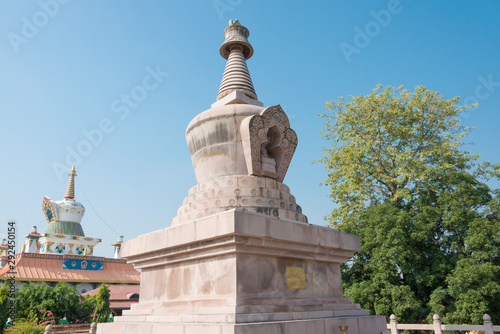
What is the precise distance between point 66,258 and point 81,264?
174 centimetres

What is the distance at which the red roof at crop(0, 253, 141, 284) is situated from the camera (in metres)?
35.7

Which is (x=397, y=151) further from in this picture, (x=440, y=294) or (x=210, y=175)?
(x=210, y=175)

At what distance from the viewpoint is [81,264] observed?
40594 millimetres

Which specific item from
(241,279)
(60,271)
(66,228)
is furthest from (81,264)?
(241,279)

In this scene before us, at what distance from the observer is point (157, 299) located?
7781 millimetres

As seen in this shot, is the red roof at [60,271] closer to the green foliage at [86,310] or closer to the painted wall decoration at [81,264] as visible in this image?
the painted wall decoration at [81,264]

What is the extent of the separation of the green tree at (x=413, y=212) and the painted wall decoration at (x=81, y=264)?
30965 millimetres

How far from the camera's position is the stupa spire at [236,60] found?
1042 centimetres

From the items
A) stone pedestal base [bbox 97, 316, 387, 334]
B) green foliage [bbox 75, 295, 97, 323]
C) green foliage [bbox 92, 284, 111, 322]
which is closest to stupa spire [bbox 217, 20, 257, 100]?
stone pedestal base [bbox 97, 316, 387, 334]

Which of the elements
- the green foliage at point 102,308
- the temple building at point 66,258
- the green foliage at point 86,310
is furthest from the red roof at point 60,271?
the green foliage at point 102,308

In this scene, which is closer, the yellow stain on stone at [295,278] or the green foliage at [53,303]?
the yellow stain on stone at [295,278]

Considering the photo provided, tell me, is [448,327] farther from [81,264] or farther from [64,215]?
[64,215]

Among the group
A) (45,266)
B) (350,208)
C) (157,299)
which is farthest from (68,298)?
(157,299)

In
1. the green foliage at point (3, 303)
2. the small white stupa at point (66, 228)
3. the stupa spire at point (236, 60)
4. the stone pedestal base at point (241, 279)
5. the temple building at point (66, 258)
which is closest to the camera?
the stone pedestal base at point (241, 279)
